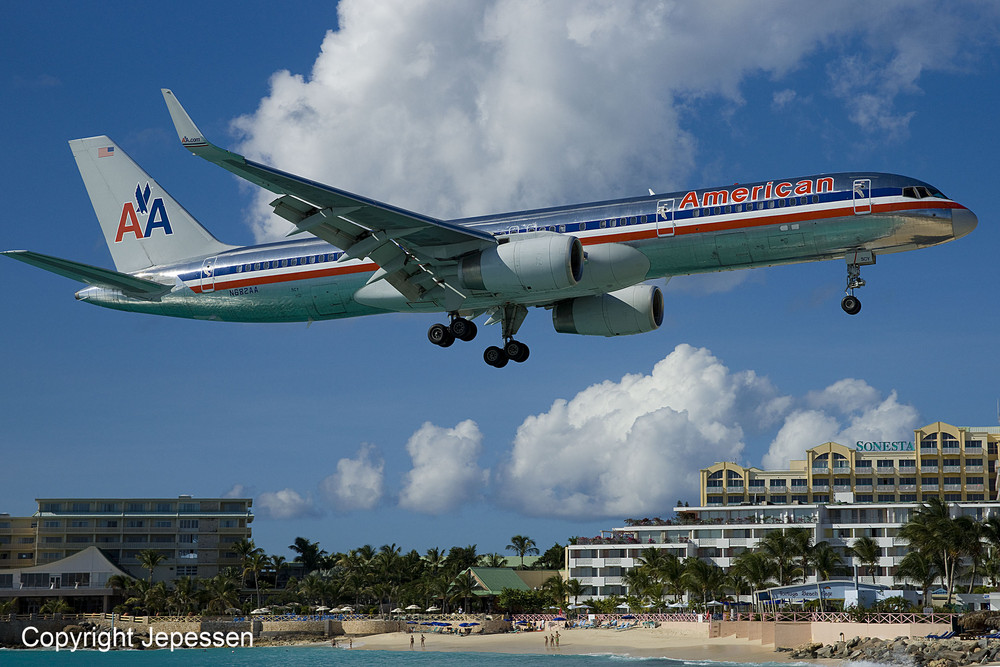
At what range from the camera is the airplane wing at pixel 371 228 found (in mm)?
30984

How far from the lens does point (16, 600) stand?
127 metres

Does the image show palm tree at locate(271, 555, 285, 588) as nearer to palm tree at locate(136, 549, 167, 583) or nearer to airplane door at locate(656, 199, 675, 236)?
palm tree at locate(136, 549, 167, 583)

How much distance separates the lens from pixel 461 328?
40.3 meters

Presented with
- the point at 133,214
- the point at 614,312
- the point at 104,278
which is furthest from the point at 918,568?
the point at 104,278

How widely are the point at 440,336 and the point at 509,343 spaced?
262cm

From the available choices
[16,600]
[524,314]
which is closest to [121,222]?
[524,314]

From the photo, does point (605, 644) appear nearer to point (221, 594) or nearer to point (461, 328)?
point (221, 594)

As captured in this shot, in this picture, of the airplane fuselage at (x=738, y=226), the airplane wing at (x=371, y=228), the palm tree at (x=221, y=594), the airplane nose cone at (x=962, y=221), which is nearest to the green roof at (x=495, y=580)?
the palm tree at (x=221, y=594)

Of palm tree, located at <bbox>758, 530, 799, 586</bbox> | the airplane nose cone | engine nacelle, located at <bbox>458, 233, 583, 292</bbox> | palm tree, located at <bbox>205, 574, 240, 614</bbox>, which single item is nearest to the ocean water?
palm tree, located at <bbox>205, 574, 240, 614</bbox>

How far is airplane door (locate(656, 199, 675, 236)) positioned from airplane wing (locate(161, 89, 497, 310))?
18.0 feet

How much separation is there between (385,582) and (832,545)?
194 feet

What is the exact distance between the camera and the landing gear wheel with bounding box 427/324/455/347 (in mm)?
40781

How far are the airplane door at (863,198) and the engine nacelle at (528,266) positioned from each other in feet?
28.9

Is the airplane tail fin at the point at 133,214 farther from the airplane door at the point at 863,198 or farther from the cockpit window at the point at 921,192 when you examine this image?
the cockpit window at the point at 921,192
